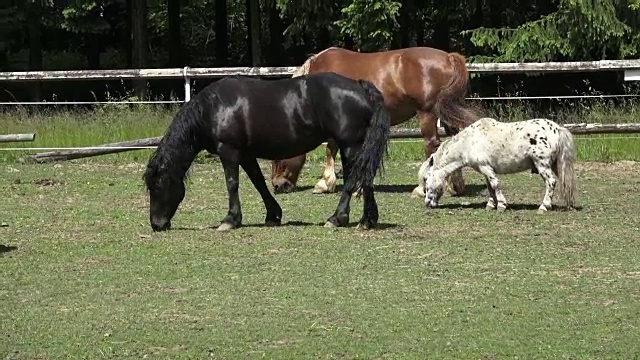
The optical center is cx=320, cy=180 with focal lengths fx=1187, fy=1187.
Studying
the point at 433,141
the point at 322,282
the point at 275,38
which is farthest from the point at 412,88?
the point at 275,38

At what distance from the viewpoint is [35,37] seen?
29609mm

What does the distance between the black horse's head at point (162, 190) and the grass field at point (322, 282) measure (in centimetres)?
22

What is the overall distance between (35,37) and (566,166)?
20.5 metres

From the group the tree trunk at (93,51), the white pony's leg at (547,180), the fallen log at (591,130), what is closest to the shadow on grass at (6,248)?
the white pony's leg at (547,180)

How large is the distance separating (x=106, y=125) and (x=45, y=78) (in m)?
1.23

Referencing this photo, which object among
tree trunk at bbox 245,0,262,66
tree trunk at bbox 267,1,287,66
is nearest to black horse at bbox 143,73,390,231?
tree trunk at bbox 245,0,262,66

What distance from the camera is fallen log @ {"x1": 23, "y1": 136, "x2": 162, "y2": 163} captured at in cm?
1722

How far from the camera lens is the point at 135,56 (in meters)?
27.2

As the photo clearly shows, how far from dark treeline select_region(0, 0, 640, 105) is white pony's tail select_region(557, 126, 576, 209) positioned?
837 cm

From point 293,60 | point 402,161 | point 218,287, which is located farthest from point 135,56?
point 218,287

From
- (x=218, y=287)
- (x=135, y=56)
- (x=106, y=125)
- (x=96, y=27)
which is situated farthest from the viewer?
(x=96, y=27)

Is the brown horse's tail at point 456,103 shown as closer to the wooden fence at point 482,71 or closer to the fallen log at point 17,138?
the wooden fence at point 482,71

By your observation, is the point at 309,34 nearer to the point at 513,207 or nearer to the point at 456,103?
the point at 456,103

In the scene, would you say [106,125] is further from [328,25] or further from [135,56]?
[135,56]
